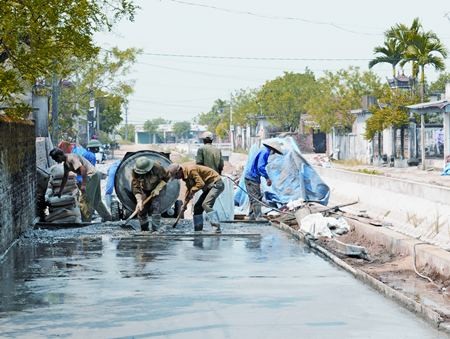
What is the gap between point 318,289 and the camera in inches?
510

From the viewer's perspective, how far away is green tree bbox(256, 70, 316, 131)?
106750 millimetres

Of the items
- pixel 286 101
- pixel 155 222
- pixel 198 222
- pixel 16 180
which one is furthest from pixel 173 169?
pixel 286 101

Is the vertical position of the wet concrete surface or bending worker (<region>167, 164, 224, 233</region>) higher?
bending worker (<region>167, 164, 224, 233</region>)

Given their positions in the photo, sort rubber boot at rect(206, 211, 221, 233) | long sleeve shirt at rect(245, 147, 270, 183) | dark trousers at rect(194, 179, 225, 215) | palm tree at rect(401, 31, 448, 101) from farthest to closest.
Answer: palm tree at rect(401, 31, 448, 101)
long sleeve shirt at rect(245, 147, 270, 183)
rubber boot at rect(206, 211, 221, 233)
dark trousers at rect(194, 179, 225, 215)

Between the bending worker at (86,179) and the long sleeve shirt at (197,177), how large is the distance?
2.63m

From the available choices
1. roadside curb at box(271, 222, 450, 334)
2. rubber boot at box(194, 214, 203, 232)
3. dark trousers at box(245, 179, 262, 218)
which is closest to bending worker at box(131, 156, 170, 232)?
rubber boot at box(194, 214, 203, 232)

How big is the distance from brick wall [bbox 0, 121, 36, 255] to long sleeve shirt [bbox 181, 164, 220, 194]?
9.78ft

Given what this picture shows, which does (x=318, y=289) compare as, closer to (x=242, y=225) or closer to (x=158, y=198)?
(x=158, y=198)

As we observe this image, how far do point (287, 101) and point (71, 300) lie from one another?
313 feet

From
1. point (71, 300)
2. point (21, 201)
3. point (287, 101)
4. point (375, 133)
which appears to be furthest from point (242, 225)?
point (287, 101)

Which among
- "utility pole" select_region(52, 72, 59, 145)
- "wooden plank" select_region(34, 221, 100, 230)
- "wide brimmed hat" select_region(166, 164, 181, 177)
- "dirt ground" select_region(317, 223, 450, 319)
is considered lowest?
"dirt ground" select_region(317, 223, 450, 319)

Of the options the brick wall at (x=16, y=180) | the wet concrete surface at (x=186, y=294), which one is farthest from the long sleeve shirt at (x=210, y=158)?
the brick wall at (x=16, y=180)

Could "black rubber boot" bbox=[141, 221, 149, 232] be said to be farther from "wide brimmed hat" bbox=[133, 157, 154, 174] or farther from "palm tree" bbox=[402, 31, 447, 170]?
"palm tree" bbox=[402, 31, 447, 170]

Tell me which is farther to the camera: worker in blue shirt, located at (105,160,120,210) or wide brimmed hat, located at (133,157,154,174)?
worker in blue shirt, located at (105,160,120,210)
